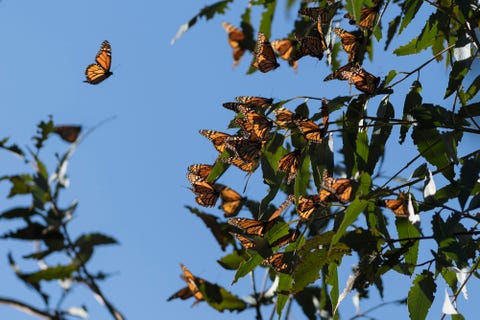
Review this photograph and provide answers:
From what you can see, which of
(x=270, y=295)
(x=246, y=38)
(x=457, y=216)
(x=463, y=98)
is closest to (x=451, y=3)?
(x=463, y=98)

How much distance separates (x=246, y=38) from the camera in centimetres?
351

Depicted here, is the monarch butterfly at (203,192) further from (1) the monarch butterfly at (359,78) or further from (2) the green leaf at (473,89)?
(2) the green leaf at (473,89)

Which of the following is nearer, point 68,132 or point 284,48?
point 68,132

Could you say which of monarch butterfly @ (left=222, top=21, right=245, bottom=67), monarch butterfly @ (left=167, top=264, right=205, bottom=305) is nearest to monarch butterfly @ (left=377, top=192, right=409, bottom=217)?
monarch butterfly @ (left=167, top=264, right=205, bottom=305)

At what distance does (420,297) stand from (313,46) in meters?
0.66

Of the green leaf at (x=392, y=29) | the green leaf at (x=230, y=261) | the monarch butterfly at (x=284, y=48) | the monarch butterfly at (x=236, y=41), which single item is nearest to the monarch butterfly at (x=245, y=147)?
the green leaf at (x=230, y=261)

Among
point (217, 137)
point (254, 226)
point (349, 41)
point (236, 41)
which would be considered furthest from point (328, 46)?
point (236, 41)

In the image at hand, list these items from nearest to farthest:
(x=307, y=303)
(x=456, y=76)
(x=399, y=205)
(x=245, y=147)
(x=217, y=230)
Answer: (x=399, y=205), (x=245, y=147), (x=456, y=76), (x=307, y=303), (x=217, y=230)

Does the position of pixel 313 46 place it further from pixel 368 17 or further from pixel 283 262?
pixel 283 262

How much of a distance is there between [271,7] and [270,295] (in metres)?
1.12

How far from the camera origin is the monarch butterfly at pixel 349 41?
204cm

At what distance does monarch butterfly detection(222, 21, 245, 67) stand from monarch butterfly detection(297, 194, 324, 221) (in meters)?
2.00

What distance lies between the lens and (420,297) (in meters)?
1.80

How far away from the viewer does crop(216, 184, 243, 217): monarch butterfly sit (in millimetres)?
2351
